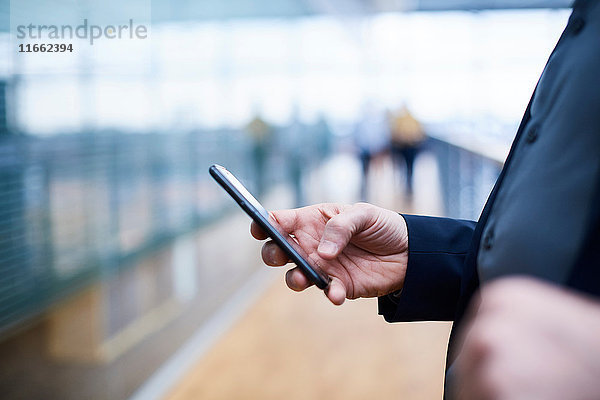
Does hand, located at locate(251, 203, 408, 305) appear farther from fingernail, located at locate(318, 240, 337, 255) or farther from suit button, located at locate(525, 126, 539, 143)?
suit button, located at locate(525, 126, 539, 143)

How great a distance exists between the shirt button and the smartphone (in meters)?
0.55

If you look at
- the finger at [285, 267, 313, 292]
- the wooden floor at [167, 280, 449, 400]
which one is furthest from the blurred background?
the finger at [285, 267, 313, 292]

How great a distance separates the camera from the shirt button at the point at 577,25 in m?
0.72

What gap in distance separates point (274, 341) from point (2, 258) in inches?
81.8

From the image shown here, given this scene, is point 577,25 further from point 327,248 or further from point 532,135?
point 327,248

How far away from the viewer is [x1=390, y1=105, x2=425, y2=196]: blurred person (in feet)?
30.3

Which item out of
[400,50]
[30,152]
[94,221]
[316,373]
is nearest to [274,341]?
[316,373]

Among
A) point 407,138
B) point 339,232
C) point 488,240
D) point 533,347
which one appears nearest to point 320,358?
point 339,232

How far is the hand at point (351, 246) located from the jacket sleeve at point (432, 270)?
0.15ft

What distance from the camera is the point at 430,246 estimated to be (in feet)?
3.60

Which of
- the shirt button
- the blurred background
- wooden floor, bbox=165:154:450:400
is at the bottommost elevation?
wooden floor, bbox=165:154:450:400

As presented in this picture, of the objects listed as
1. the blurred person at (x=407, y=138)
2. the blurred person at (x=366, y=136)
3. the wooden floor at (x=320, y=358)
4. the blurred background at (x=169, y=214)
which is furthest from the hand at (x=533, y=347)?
the blurred person at (x=407, y=138)

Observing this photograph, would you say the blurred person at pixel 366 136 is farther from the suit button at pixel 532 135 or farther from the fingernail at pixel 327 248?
the suit button at pixel 532 135

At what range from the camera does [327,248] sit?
3.34 ft
